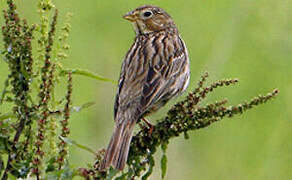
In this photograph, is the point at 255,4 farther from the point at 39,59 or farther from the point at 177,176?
the point at 39,59

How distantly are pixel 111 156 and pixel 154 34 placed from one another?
2.40 m

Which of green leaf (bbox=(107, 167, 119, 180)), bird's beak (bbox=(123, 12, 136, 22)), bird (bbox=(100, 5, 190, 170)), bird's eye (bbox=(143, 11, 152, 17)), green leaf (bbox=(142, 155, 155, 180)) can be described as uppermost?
bird's eye (bbox=(143, 11, 152, 17))

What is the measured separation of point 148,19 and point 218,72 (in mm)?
691

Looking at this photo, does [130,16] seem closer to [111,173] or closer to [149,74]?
[149,74]

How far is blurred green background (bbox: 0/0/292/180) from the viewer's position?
19.4 feet

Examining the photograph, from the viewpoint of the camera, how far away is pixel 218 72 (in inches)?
232

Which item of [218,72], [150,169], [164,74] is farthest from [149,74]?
[150,169]

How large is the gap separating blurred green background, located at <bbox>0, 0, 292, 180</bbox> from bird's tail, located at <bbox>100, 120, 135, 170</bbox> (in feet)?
5.69

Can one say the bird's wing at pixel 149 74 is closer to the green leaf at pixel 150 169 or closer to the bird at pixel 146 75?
the bird at pixel 146 75

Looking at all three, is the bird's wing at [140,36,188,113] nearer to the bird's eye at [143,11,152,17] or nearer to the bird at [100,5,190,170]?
the bird at [100,5,190,170]

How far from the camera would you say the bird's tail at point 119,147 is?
3.37 meters

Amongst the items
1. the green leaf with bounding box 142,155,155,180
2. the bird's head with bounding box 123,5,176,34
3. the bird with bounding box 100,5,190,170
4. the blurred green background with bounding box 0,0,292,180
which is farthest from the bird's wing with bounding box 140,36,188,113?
the green leaf with bounding box 142,155,155,180

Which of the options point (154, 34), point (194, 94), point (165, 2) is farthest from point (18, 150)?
point (165, 2)

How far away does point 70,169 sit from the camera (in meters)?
3.06
